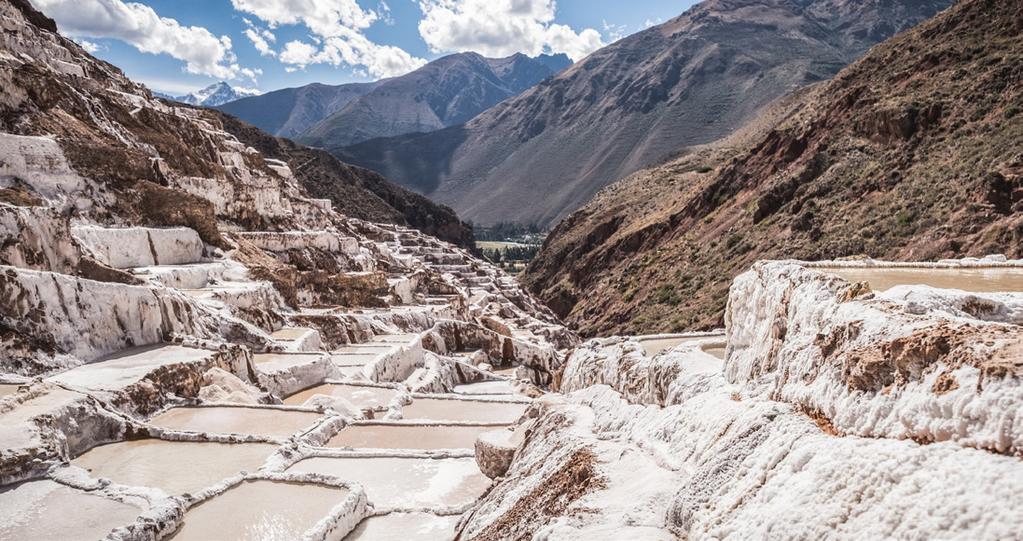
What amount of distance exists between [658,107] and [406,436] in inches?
6165

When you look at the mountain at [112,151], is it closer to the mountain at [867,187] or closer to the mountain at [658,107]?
the mountain at [867,187]

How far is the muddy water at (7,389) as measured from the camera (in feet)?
31.4

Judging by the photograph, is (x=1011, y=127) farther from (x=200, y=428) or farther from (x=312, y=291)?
(x=200, y=428)

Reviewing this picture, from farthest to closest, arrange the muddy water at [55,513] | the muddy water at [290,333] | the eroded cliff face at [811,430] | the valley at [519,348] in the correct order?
the muddy water at [290,333] → the muddy water at [55,513] → the valley at [519,348] → the eroded cliff face at [811,430]

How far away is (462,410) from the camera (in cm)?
1456

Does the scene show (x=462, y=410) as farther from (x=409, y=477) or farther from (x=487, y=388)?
(x=487, y=388)

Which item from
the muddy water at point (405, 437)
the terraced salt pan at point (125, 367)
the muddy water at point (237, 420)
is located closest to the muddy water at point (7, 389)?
the terraced salt pan at point (125, 367)

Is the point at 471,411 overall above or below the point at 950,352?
below

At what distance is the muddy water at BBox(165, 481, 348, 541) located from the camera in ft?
24.6

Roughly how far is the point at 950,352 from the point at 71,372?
12.8 m

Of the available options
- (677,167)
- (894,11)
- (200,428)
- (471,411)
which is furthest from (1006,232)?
(894,11)

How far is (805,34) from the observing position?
547 feet

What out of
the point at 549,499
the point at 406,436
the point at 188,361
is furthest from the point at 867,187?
the point at 549,499

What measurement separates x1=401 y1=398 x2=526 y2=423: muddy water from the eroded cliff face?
256 inches
